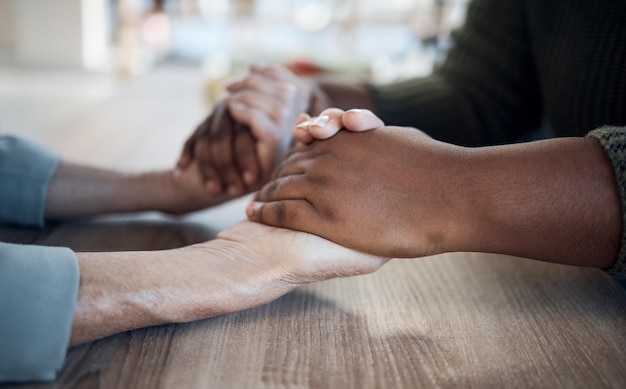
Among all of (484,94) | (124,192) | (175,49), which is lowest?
(175,49)

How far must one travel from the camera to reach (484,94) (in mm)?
1068

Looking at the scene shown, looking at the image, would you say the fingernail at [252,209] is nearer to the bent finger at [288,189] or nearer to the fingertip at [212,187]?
the bent finger at [288,189]

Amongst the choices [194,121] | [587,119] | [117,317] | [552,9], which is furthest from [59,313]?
[194,121]

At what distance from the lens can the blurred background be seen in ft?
5.90

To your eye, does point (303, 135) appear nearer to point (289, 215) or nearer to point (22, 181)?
point (289, 215)

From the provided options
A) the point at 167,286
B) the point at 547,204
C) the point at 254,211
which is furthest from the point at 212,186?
the point at 547,204

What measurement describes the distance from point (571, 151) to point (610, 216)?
0.20ft

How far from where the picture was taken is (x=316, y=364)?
19.1 inches

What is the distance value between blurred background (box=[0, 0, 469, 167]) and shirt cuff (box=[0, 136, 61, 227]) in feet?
1.61

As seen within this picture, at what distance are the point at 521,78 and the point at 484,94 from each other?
0.20ft

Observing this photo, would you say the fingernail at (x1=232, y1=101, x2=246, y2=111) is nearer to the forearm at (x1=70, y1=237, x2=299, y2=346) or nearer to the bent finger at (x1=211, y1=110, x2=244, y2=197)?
the bent finger at (x1=211, y1=110, x2=244, y2=197)

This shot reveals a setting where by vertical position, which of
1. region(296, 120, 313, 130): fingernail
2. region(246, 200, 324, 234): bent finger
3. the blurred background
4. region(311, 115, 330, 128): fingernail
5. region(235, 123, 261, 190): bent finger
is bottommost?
the blurred background

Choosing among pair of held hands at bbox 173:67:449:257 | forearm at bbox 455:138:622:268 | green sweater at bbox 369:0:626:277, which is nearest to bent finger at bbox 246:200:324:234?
pair of held hands at bbox 173:67:449:257

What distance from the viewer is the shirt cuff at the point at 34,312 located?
443 mm
